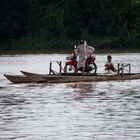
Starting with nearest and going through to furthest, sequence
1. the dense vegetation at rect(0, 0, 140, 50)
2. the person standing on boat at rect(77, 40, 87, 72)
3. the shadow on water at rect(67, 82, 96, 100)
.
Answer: the shadow on water at rect(67, 82, 96, 100) → the person standing on boat at rect(77, 40, 87, 72) → the dense vegetation at rect(0, 0, 140, 50)

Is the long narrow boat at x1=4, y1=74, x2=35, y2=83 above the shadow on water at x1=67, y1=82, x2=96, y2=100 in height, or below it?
above

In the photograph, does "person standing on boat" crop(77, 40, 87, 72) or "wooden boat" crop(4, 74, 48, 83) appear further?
"person standing on boat" crop(77, 40, 87, 72)

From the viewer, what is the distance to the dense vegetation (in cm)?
8119

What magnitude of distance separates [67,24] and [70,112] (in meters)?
65.7

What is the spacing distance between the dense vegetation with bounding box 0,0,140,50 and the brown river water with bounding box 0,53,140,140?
171 feet

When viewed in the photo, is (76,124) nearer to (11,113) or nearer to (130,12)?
(11,113)

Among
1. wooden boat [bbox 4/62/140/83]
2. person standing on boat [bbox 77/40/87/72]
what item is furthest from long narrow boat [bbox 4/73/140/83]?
person standing on boat [bbox 77/40/87/72]

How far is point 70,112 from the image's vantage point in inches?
784

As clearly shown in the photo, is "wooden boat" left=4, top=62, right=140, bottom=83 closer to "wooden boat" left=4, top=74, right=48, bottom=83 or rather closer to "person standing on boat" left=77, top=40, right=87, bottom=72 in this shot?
"wooden boat" left=4, top=74, right=48, bottom=83

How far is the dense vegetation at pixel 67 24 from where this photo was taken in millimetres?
81188

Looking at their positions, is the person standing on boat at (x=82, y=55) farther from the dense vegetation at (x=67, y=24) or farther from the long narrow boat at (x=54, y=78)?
the dense vegetation at (x=67, y=24)

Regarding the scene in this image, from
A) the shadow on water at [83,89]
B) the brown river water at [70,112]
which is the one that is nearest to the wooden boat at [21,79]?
the brown river water at [70,112]

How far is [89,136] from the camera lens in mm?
15961

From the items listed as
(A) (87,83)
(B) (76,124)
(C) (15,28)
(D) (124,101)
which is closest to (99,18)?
(C) (15,28)
